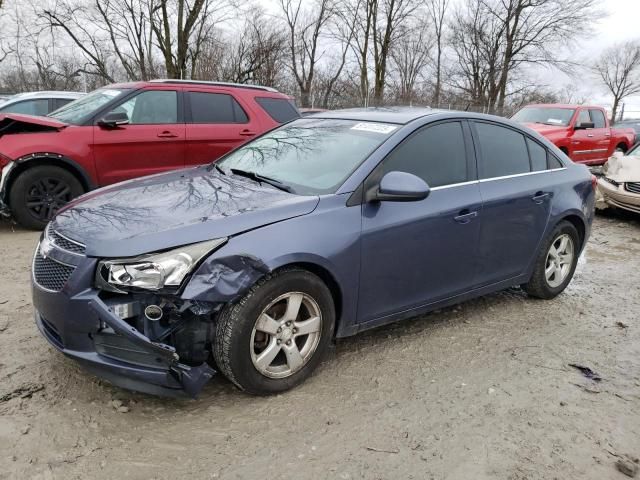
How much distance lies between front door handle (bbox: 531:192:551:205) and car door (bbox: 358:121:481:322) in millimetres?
688

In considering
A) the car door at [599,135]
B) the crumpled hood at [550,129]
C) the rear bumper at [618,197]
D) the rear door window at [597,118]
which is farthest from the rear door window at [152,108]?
the rear door window at [597,118]

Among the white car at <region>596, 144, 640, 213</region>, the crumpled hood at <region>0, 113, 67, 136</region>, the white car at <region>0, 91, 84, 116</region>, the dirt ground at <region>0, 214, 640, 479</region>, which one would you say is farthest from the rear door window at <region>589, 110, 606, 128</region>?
the white car at <region>0, 91, 84, 116</region>

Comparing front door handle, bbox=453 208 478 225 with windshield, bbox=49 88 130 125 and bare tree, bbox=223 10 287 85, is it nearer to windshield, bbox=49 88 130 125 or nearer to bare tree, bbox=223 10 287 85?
windshield, bbox=49 88 130 125

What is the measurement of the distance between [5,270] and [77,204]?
2.09 metres

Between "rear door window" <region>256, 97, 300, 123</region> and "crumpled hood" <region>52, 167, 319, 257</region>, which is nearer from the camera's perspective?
"crumpled hood" <region>52, 167, 319, 257</region>

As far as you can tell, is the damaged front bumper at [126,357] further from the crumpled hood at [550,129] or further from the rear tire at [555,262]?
the crumpled hood at [550,129]

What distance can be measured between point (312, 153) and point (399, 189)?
0.79m

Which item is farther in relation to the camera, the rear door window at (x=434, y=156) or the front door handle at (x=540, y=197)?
the front door handle at (x=540, y=197)

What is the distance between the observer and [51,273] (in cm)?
266

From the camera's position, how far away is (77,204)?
3188 millimetres

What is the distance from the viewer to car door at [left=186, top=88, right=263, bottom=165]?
267 inches

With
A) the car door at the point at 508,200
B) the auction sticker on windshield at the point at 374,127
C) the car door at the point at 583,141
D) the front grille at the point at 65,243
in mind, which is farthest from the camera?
the car door at the point at 583,141

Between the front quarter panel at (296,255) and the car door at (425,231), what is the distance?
99 mm

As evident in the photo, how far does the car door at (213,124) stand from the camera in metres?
6.79
